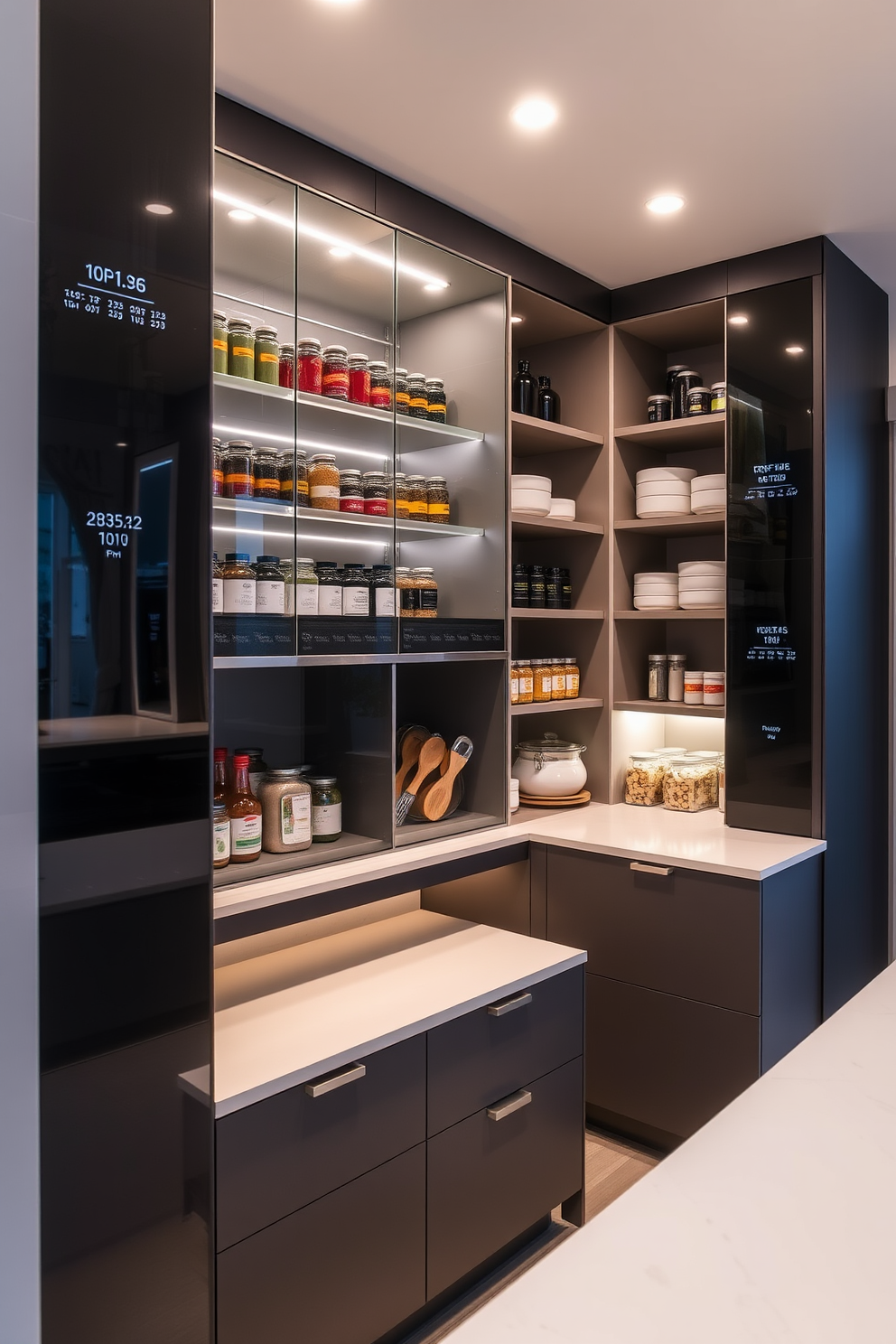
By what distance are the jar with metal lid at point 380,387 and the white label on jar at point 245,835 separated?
111 cm

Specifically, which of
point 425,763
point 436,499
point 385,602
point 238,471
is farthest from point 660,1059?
point 238,471

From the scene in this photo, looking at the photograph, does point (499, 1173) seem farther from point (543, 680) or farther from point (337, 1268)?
point (543, 680)

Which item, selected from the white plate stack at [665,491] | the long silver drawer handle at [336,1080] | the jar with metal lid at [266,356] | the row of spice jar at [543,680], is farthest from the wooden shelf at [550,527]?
the long silver drawer handle at [336,1080]

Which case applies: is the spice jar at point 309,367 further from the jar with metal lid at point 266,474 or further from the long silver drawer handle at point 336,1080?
the long silver drawer handle at point 336,1080

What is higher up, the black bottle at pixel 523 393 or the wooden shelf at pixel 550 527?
the black bottle at pixel 523 393

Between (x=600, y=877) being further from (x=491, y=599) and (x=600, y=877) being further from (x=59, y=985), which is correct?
(x=59, y=985)

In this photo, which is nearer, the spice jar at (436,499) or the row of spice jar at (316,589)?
the row of spice jar at (316,589)

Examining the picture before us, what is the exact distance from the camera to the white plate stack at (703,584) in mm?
3121

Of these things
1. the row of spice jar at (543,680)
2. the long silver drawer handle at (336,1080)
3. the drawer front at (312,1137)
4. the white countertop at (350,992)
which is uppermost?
the row of spice jar at (543,680)

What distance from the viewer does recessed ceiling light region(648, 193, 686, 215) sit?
2.54 metres

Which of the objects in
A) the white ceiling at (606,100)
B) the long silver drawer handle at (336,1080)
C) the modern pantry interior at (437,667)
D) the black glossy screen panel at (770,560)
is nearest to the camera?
the modern pantry interior at (437,667)

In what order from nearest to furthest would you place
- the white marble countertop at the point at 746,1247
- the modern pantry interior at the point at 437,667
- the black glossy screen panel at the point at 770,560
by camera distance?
the white marble countertop at the point at 746,1247 < the modern pantry interior at the point at 437,667 < the black glossy screen panel at the point at 770,560

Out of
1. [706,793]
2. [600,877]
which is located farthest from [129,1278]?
[706,793]

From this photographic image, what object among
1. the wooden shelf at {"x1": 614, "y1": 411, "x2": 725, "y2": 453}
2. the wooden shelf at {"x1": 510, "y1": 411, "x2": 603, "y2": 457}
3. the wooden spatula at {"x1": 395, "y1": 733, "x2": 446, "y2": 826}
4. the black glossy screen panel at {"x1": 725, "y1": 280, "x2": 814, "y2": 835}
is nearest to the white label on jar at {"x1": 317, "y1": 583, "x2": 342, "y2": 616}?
the wooden spatula at {"x1": 395, "y1": 733, "x2": 446, "y2": 826}
